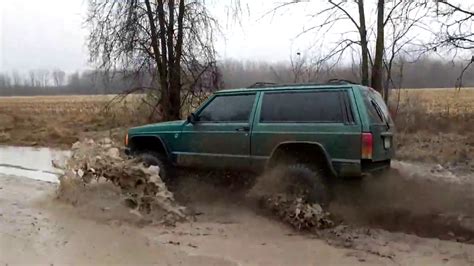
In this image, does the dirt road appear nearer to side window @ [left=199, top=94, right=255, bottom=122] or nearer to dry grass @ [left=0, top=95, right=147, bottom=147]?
side window @ [left=199, top=94, right=255, bottom=122]

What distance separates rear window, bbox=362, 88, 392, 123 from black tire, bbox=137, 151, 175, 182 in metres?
3.33

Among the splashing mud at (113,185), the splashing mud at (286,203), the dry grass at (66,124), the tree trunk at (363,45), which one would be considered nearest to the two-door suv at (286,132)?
the splashing mud at (286,203)

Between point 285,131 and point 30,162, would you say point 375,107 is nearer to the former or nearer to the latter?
point 285,131

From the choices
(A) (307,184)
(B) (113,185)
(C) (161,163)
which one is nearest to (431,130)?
(A) (307,184)

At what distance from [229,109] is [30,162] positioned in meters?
8.14

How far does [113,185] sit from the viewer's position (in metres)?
7.49

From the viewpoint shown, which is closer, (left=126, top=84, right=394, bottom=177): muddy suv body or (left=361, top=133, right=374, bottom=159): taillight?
(left=361, top=133, right=374, bottom=159): taillight

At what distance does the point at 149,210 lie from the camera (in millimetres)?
7023

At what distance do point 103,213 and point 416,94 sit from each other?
13386 millimetres

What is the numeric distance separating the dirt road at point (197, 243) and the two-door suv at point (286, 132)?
2.85 ft

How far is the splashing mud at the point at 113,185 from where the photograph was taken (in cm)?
705

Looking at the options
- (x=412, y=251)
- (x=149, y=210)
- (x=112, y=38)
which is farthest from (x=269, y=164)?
(x=112, y=38)

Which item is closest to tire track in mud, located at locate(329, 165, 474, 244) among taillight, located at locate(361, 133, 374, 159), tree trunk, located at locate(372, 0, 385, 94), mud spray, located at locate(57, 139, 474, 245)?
mud spray, located at locate(57, 139, 474, 245)

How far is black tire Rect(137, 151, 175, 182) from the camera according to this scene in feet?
26.7
